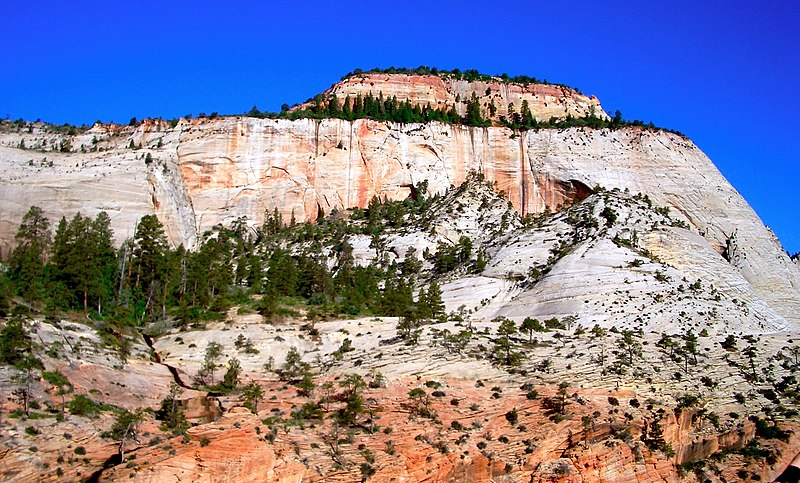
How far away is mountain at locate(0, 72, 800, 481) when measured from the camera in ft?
142

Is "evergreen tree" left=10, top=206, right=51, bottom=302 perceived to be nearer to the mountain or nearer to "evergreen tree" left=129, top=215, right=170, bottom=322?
the mountain

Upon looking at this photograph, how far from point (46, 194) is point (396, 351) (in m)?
41.9

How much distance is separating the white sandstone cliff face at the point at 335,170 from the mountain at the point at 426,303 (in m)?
0.23

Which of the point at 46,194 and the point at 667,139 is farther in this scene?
the point at 667,139

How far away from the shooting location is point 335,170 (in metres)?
91.2

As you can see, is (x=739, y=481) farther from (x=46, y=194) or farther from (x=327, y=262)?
(x=46, y=194)

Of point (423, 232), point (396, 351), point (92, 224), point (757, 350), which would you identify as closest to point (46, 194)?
point (92, 224)

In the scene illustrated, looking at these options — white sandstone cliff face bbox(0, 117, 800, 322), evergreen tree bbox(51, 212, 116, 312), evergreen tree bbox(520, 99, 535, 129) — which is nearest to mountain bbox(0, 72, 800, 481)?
white sandstone cliff face bbox(0, 117, 800, 322)

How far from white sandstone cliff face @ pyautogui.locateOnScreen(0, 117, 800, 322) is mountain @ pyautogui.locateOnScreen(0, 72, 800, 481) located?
231 mm

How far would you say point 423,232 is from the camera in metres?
80.2

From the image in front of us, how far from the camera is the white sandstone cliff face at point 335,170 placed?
269 ft

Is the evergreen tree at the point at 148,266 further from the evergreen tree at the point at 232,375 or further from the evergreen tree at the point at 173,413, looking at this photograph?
the evergreen tree at the point at 173,413

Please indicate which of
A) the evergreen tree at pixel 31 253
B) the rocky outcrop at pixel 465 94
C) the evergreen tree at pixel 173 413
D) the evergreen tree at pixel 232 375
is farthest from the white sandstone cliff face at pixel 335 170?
the evergreen tree at pixel 173 413

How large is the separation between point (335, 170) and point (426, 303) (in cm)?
3314
